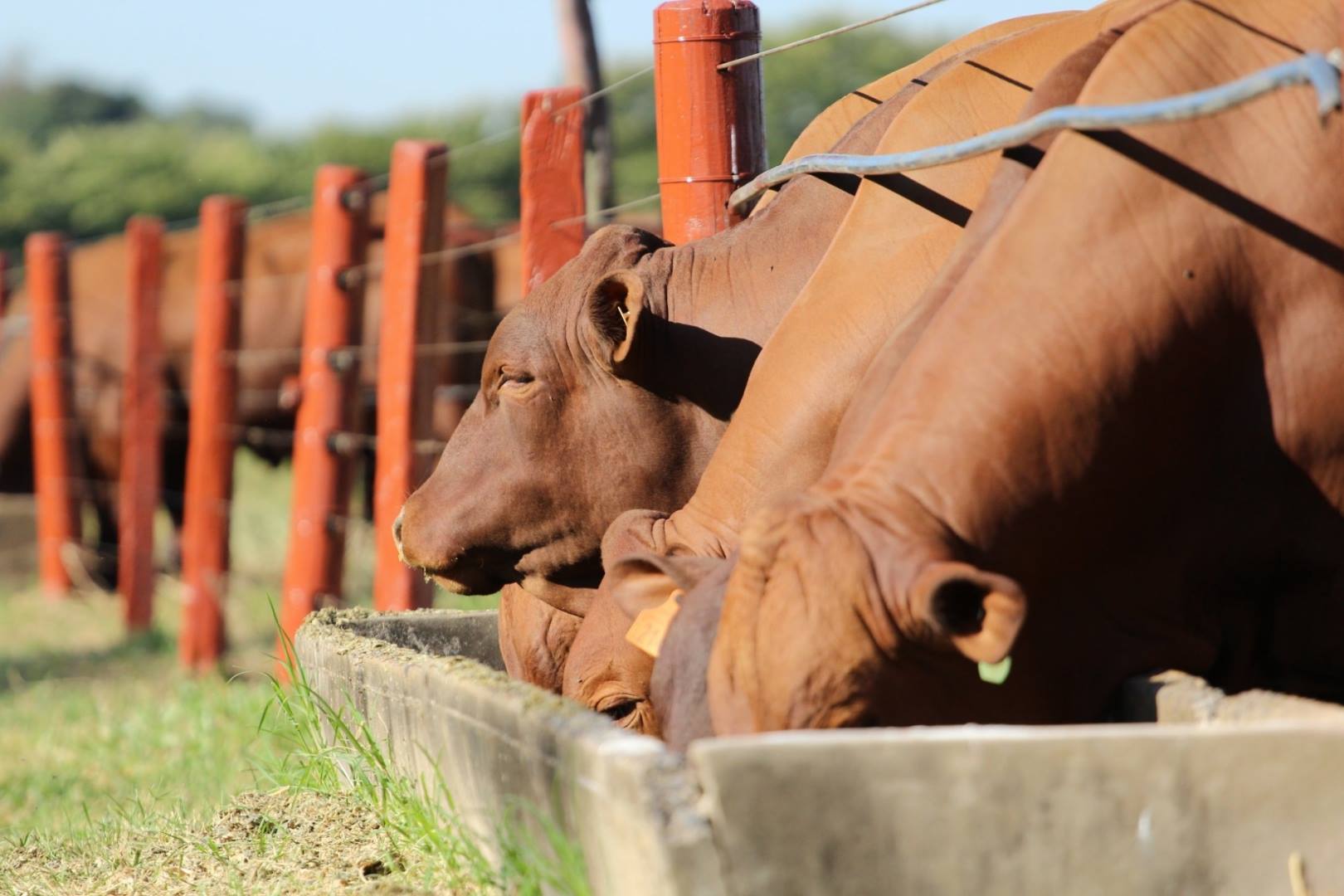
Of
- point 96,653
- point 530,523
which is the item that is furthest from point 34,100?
point 530,523

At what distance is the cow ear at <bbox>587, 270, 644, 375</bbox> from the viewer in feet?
12.5

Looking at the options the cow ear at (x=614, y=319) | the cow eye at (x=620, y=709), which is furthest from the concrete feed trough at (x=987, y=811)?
the cow ear at (x=614, y=319)

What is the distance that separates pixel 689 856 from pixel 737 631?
1.73 ft

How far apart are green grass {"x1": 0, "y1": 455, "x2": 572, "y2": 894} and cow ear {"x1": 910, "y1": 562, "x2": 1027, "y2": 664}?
587mm

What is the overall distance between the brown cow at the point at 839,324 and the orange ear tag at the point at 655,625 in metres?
0.34

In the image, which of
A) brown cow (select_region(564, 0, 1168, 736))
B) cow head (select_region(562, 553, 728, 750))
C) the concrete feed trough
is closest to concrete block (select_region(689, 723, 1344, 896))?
the concrete feed trough

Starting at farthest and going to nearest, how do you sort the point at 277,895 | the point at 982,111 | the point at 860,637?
1. the point at 982,111
2. the point at 277,895
3. the point at 860,637

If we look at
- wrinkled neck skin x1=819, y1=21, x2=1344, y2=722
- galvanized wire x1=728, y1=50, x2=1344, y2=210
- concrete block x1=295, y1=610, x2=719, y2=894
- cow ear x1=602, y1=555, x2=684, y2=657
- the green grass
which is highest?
galvanized wire x1=728, y1=50, x2=1344, y2=210

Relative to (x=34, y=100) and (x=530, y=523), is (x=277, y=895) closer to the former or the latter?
(x=530, y=523)

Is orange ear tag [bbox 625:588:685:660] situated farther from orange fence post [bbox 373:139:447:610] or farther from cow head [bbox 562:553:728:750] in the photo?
orange fence post [bbox 373:139:447:610]

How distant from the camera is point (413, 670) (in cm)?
325

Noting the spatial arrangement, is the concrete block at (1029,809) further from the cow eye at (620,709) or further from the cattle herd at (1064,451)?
the cow eye at (620,709)

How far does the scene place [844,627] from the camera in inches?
98.4

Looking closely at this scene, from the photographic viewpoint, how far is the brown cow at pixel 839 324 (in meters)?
3.35
